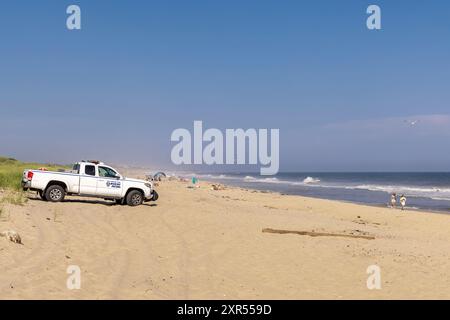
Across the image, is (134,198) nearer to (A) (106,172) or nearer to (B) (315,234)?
(A) (106,172)

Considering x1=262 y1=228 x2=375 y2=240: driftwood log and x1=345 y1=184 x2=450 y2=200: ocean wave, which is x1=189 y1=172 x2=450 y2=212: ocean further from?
x1=262 y1=228 x2=375 y2=240: driftwood log

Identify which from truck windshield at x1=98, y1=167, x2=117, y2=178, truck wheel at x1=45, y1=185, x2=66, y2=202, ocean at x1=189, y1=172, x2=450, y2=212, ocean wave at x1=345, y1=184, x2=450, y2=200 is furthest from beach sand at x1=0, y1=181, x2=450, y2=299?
ocean wave at x1=345, y1=184, x2=450, y2=200

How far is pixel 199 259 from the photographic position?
12047 millimetres

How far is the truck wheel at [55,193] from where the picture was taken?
2105cm

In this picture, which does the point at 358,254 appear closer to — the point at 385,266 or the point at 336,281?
the point at 385,266

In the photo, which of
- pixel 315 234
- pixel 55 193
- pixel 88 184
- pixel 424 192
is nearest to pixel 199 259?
pixel 315 234

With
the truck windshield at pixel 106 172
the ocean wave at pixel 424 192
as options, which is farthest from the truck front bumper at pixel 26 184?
the ocean wave at pixel 424 192

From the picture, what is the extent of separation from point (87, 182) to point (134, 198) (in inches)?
89.4

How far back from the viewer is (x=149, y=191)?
22.9 meters

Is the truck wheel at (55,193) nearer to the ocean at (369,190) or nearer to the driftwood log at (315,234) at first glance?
the driftwood log at (315,234)

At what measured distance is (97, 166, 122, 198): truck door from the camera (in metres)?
22.0
